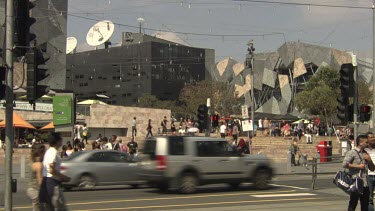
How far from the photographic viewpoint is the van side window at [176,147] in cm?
1698

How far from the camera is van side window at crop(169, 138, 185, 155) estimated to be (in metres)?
17.0

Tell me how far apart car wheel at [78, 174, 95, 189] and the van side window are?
339cm

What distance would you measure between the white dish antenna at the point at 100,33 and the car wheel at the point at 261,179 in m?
78.1

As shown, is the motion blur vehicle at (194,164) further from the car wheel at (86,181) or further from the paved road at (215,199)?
the car wheel at (86,181)

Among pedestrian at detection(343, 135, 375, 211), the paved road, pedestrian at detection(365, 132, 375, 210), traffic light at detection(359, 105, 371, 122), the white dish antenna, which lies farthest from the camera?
the white dish antenna

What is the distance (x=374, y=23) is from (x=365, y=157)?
11.6 meters

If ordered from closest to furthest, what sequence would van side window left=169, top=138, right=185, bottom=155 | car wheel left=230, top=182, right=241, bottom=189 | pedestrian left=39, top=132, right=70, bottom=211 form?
pedestrian left=39, top=132, right=70, bottom=211
van side window left=169, top=138, right=185, bottom=155
car wheel left=230, top=182, right=241, bottom=189

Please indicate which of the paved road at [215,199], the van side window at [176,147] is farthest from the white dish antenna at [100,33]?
the van side window at [176,147]

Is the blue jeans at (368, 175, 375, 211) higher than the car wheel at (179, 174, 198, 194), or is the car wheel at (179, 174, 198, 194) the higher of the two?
A: the blue jeans at (368, 175, 375, 211)

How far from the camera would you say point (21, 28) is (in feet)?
32.3

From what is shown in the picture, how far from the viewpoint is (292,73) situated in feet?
357

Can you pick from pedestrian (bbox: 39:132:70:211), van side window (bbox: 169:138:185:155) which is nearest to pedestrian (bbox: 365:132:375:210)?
pedestrian (bbox: 39:132:70:211)

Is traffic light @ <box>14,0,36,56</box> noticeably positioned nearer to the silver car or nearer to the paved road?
the paved road

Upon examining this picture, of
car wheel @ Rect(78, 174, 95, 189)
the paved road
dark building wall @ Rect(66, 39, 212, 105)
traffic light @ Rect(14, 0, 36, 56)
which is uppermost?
dark building wall @ Rect(66, 39, 212, 105)
